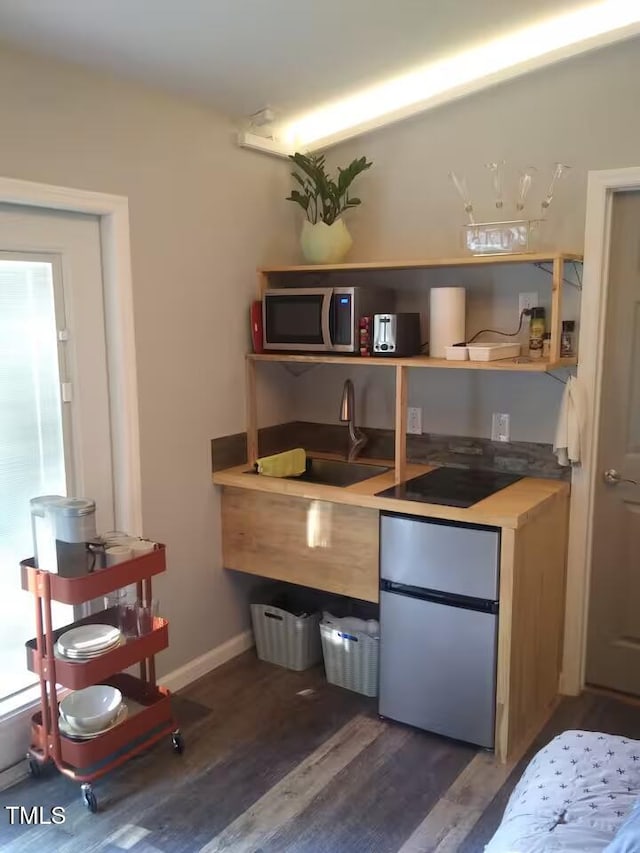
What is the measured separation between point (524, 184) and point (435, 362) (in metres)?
0.76

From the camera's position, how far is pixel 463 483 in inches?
115

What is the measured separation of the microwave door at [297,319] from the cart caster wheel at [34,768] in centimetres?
180

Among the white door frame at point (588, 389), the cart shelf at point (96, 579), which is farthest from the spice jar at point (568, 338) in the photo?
the cart shelf at point (96, 579)

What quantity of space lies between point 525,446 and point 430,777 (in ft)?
4.35

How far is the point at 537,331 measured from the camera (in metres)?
2.75

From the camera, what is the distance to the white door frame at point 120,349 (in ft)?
8.56

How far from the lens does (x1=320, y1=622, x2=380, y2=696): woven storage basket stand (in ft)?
9.70

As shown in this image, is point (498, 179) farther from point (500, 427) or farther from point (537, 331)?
point (500, 427)

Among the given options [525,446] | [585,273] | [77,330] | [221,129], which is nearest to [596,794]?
[525,446]

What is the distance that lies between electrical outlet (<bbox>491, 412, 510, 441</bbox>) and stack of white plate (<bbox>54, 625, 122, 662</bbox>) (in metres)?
1.69

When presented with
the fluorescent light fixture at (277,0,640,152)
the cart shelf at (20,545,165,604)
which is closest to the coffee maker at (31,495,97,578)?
the cart shelf at (20,545,165,604)

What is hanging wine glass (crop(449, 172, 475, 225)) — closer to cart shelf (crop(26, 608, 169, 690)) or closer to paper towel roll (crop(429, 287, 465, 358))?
paper towel roll (crop(429, 287, 465, 358))

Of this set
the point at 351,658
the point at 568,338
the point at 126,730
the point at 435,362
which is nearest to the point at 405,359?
the point at 435,362

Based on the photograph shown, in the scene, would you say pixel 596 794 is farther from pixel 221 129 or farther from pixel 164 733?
pixel 221 129
